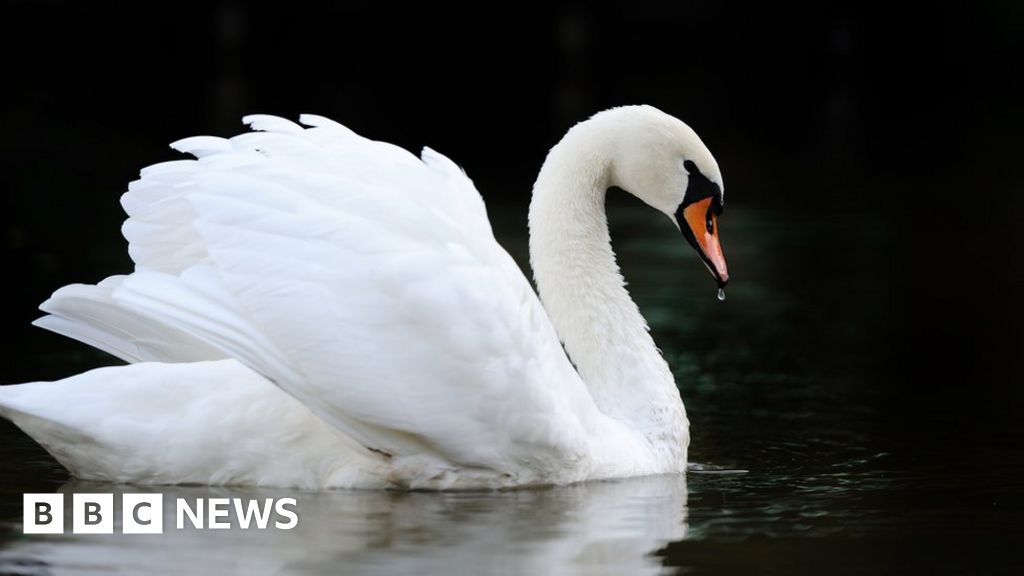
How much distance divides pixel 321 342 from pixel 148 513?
0.88m

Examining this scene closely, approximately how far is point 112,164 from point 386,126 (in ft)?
18.7

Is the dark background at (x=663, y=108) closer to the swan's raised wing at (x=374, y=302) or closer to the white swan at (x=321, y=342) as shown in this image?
the white swan at (x=321, y=342)

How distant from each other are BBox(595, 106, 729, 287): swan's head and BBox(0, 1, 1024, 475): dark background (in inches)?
61.1

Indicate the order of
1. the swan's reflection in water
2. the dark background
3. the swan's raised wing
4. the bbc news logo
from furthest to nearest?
the dark background
the swan's raised wing
the bbc news logo
the swan's reflection in water

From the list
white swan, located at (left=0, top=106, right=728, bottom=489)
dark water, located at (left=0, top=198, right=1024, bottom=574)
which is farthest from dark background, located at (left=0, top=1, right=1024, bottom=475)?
white swan, located at (left=0, top=106, right=728, bottom=489)

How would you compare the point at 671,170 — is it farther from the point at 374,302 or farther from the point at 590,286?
the point at 374,302

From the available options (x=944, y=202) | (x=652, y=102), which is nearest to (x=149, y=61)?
(x=652, y=102)

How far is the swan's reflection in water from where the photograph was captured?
21.1 feet

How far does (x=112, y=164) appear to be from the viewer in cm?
2158

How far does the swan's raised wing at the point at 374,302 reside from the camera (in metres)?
7.20

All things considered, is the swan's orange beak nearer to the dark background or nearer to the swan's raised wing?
the swan's raised wing

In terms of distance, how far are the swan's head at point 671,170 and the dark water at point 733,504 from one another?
1.04 m

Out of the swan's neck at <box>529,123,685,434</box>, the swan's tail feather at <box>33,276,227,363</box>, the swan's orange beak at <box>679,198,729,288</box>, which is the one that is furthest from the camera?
the swan's orange beak at <box>679,198,729,288</box>

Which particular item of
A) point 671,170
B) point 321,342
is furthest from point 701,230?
point 321,342
